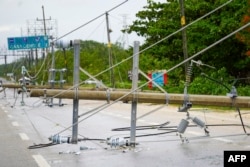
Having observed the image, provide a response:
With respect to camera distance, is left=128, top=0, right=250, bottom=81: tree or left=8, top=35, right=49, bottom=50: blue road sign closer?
left=128, top=0, right=250, bottom=81: tree

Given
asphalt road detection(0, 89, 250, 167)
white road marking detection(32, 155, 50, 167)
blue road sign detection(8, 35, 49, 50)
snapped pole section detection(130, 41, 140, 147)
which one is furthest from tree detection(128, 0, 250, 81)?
blue road sign detection(8, 35, 49, 50)

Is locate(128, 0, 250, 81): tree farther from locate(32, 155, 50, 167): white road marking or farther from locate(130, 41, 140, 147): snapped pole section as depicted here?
locate(32, 155, 50, 167): white road marking

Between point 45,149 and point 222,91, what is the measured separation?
1438 cm

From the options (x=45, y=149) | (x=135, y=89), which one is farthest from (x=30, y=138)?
(x=135, y=89)

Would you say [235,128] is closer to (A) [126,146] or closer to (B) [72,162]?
(A) [126,146]

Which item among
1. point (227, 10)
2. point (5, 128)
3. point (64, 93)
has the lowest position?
point (5, 128)

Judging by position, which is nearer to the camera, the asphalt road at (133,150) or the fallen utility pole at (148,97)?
the asphalt road at (133,150)

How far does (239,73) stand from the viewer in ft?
105

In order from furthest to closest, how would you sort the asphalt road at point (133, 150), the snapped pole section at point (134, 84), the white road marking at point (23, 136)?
the white road marking at point (23, 136)
the snapped pole section at point (134, 84)
the asphalt road at point (133, 150)

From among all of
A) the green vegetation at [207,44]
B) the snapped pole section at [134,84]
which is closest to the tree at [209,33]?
the green vegetation at [207,44]

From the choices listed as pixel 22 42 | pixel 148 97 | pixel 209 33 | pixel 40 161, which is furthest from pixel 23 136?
pixel 22 42

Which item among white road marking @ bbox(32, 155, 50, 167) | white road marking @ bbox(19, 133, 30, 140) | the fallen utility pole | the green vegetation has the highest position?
the green vegetation

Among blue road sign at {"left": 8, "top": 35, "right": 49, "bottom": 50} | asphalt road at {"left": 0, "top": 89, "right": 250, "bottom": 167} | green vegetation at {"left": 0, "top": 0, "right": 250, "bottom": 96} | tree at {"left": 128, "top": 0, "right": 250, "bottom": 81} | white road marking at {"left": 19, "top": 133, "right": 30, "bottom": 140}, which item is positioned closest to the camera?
asphalt road at {"left": 0, "top": 89, "right": 250, "bottom": 167}

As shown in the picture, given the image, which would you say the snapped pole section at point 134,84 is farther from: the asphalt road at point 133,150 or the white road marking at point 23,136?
the white road marking at point 23,136
